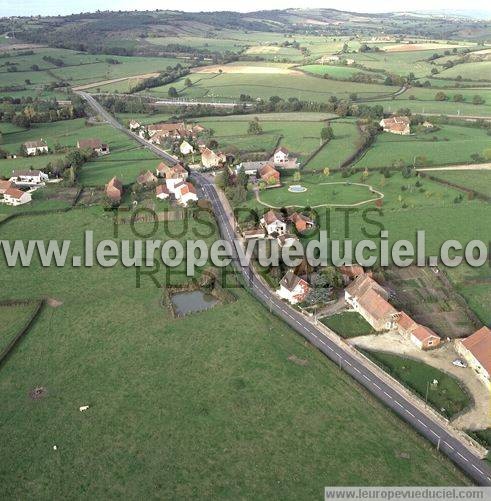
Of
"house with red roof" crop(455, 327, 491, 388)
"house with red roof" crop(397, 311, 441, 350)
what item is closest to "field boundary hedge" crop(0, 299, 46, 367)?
"house with red roof" crop(397, 311, 441, 350)

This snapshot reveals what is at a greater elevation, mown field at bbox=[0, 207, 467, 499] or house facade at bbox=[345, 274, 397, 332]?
house facade at bbox=[345, 274, 397, 332]

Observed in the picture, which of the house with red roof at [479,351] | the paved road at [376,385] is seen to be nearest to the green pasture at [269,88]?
the paved road at [376,385]

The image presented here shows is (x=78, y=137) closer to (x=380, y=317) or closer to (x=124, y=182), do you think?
(x=124, y=182)

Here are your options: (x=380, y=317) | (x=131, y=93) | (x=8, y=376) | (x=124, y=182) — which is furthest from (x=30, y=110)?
(x=380, y=317)

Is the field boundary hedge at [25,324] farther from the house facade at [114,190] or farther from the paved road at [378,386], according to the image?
the house facade at [114,190]

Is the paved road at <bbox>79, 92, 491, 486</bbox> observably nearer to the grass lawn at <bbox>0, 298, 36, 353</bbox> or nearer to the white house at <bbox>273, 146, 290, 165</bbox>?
the grass lawn at <bbox>0, 298, 36, 353</bbox>

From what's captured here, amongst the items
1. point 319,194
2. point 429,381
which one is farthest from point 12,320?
point 319,194

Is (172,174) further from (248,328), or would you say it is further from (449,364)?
(449,364)
